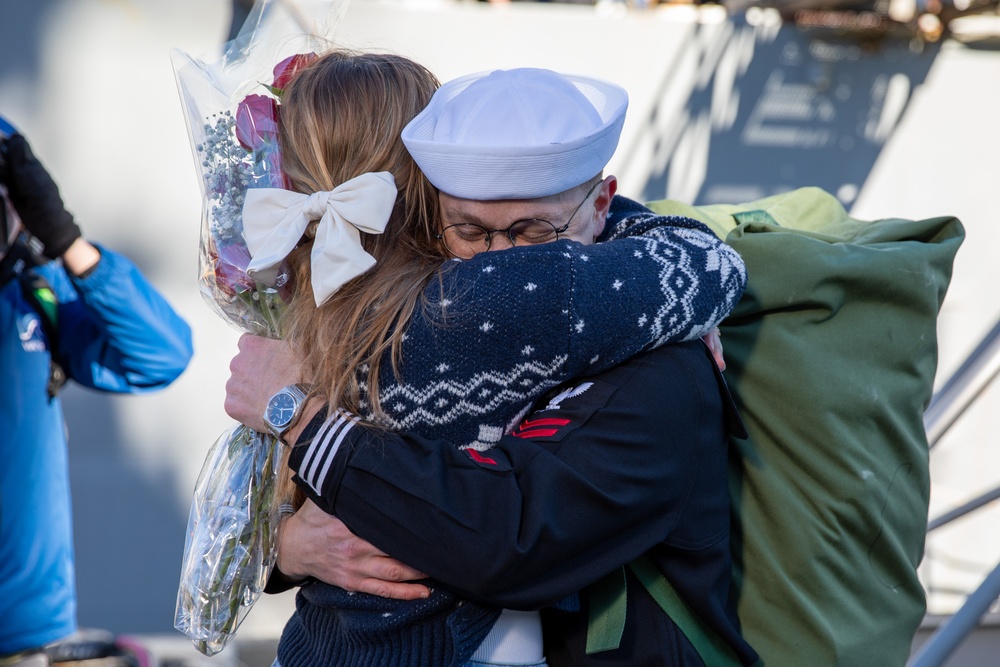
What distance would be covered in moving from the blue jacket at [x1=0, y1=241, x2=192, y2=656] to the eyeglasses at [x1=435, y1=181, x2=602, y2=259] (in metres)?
1.96

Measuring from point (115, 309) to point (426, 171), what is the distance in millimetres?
2000

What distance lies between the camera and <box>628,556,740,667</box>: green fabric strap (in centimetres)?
147

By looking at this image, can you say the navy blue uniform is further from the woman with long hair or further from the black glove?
the black glove

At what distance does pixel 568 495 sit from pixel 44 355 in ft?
8.31

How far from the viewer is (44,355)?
318 cm

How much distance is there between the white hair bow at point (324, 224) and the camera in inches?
55.9

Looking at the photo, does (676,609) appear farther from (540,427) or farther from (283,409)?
A: (283,409)

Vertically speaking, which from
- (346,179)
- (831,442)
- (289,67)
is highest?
(289,67)

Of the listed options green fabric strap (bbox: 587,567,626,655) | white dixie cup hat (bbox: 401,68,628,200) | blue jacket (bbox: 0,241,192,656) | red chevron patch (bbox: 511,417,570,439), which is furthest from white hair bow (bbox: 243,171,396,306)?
blue jacket (bbox: 0,241,192,656)

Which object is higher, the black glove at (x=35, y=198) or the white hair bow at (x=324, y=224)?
the white hair bow at (x=324, y=224)

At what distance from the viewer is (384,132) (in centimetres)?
155

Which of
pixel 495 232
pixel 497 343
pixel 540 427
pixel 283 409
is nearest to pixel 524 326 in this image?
pixel 497 343

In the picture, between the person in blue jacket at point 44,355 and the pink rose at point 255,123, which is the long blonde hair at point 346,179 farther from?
the person in blue jacket at point 44,355

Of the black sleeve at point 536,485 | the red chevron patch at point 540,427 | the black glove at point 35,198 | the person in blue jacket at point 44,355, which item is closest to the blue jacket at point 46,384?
the person in blue jacket at point 44,355
